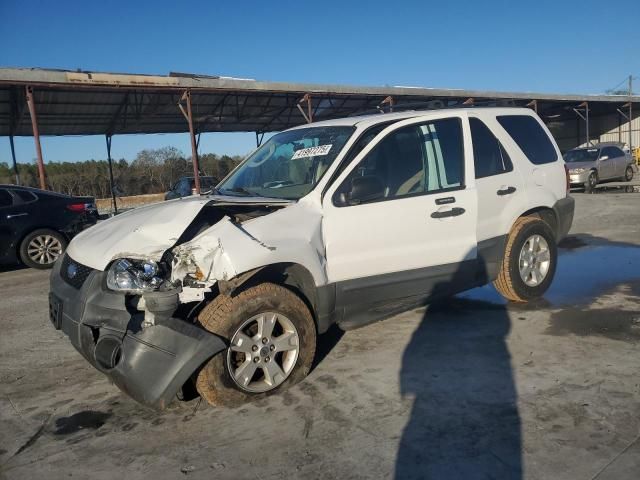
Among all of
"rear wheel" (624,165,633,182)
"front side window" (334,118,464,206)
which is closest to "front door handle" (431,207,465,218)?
"front side window" (334,118,464,206)

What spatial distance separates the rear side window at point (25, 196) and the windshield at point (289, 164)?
577cm

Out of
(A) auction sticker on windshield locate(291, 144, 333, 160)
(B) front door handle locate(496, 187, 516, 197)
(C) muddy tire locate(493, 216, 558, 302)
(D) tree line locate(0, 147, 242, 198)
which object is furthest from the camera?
(D) tree line locate(0, 147, 242, 198)

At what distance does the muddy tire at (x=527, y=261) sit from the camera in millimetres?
5117

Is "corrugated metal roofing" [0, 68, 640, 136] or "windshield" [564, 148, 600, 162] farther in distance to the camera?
"windshield" [564, 148, 600, 162]

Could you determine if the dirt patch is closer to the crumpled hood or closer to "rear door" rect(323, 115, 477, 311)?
"rear door" rect(323, 115, 477, 311)

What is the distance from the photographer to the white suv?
317 centimetres

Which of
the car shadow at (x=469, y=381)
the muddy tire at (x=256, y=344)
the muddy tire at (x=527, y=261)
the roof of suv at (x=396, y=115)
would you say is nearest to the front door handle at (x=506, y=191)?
the muddy tire at (x=527, y=261)

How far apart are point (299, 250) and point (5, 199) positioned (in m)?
7.47

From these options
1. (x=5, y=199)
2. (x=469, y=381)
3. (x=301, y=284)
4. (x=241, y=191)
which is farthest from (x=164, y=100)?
(x=469, y=381)

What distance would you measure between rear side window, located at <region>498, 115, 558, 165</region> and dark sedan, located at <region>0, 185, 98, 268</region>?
762 cm

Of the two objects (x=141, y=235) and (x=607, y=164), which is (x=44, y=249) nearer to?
(x=141, y=235)

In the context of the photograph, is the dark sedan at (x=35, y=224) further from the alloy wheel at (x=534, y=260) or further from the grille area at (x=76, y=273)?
the alloy wheel at (x=534, y=260)

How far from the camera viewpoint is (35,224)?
352 inches

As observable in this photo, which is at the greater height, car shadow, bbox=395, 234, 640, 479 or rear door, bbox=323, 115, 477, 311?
rear door, bbox=323, 115, 477, 311
